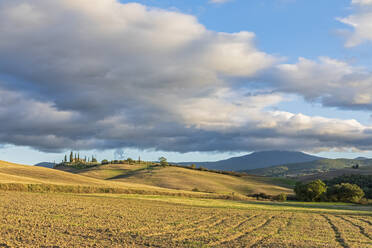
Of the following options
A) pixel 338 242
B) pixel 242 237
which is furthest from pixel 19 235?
pixel 338 242

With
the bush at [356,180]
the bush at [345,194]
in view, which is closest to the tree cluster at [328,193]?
the bush at [345,194]

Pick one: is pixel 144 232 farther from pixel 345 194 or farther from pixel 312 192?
pixel 345 194

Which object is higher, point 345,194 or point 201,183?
point 201,183

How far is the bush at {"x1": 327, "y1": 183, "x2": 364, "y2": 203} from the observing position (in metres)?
96.6

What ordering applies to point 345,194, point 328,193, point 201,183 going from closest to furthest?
point 345,194
point 328,193
point 201,183

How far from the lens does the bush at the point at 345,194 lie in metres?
96.6

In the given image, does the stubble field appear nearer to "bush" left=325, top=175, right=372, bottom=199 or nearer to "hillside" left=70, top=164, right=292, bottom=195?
"hillside" left=70, top=164, right=292, bottom=195

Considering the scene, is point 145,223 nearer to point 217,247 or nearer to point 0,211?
point 217,247

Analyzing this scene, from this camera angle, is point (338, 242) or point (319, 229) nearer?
point (338, 242)

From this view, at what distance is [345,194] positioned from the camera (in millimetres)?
97500

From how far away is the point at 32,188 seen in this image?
224 feet

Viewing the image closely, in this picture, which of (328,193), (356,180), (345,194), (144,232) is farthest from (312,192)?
(144,232)

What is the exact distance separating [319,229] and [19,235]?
2433 cm

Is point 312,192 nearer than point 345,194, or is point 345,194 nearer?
point 312,192
